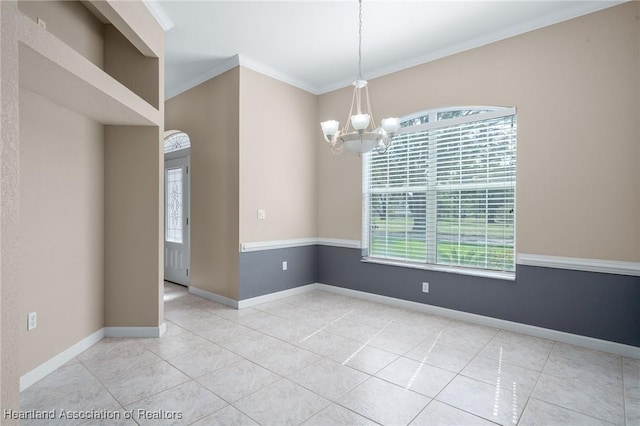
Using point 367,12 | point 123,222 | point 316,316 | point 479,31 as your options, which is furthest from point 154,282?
point 479,31

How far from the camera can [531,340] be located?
10.5 feet

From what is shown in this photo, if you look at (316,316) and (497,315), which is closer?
(497,315)

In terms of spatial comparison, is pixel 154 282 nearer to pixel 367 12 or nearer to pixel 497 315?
pixel 367 12

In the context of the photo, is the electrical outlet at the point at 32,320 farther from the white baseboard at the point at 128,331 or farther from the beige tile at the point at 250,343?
the beige tile at the point at 250,343

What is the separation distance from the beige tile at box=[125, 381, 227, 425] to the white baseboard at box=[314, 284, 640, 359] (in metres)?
2.72

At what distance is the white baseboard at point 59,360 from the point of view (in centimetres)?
231

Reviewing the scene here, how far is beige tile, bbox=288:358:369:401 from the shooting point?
2.32 meters

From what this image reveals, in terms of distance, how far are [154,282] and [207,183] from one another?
5.80 feet

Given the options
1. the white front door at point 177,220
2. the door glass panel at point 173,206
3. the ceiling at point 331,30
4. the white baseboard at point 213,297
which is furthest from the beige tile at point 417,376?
the door glass panel at point 173,206

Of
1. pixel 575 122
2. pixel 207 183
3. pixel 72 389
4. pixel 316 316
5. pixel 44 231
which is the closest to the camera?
pixel 72 389

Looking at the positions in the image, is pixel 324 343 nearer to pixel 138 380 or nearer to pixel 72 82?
pixel 138 380

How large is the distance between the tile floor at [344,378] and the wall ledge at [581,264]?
744 mm

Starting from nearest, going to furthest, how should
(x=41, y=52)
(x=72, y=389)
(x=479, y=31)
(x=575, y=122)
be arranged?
(x=41, y=52), (x=72, y=389), (x=575, y=122), (x=479, y=31)

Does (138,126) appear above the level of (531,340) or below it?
above
